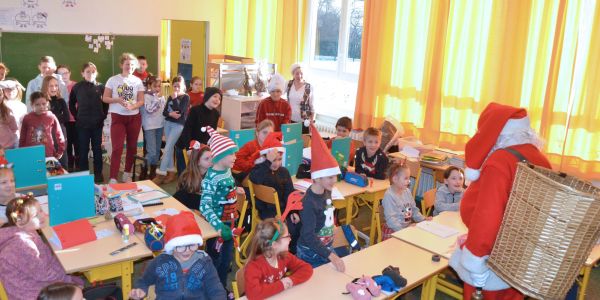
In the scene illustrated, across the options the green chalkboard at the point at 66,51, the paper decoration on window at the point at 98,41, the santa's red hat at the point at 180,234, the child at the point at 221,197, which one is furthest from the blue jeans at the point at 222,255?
the paper decoration on window at the point at 98,41

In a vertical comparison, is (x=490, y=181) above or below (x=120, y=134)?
above

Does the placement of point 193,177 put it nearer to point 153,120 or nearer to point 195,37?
point 153,120

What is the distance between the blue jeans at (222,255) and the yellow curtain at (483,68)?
12.2ft

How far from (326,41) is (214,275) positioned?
20.3ft

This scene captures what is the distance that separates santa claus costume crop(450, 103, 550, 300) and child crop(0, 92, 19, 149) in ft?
15.1

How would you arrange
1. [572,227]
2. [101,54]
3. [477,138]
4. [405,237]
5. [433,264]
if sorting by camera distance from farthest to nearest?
[101,54], [405,237], [433,264], [477,138], [572,227]

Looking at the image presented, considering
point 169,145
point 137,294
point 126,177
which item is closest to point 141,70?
point 169,145

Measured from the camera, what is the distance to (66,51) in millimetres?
7621

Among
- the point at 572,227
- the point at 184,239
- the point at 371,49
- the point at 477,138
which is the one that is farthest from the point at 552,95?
the point at 184,239

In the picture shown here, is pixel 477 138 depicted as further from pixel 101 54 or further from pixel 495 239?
pixel 101 54

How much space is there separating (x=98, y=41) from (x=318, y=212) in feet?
→ 18.8

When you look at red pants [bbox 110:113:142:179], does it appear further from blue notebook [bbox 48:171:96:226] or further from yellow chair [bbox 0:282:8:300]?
yellow chair [bbox 0:282:8:300]

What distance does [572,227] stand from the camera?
2.00 metres

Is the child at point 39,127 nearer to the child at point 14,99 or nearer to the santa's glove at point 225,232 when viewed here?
the child at point 14,99
